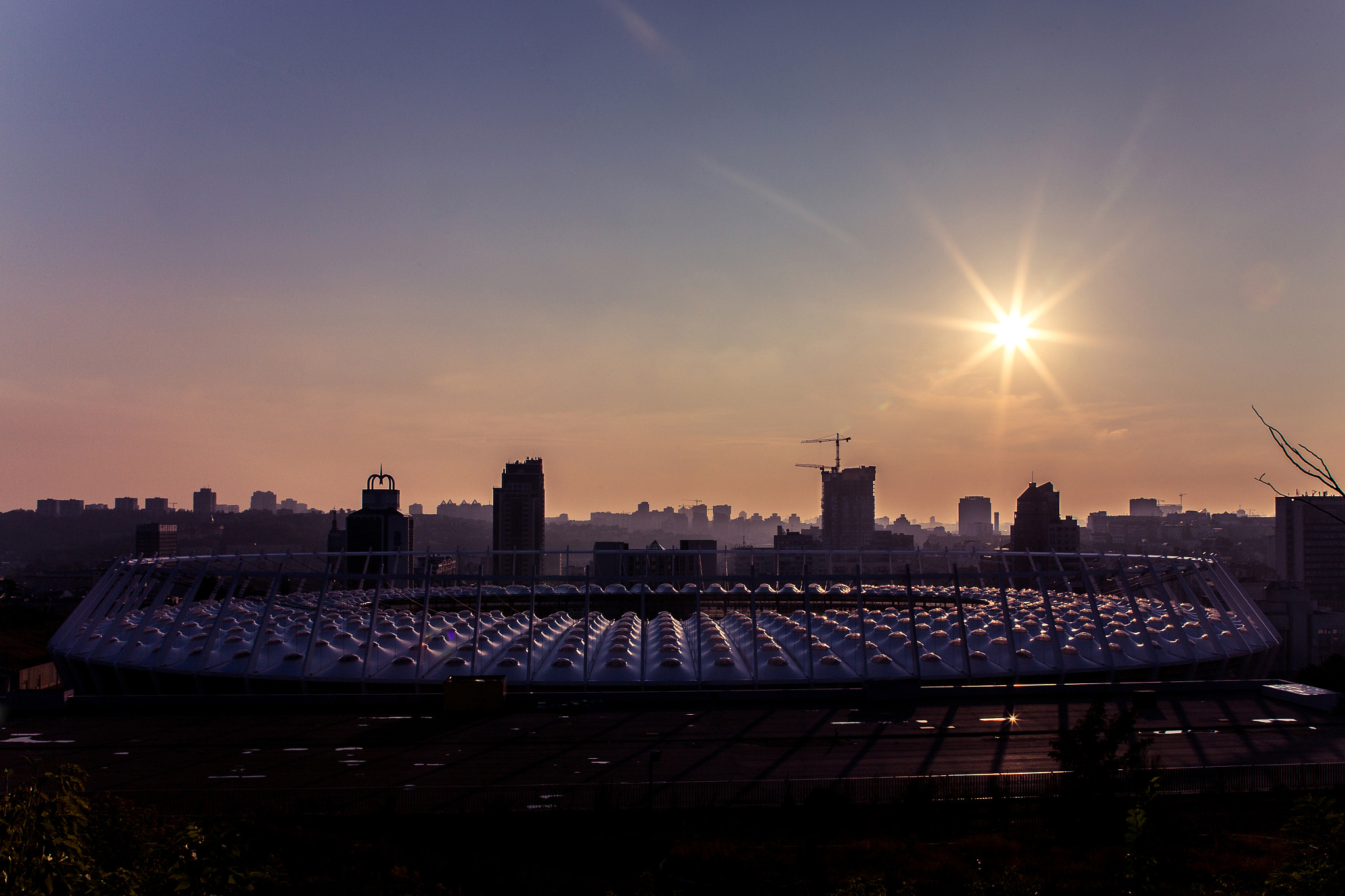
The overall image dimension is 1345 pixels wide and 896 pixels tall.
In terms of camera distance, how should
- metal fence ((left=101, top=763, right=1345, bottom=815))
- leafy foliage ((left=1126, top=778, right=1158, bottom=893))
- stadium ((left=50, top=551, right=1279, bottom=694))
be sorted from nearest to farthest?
1. leafy foliage ((left=1126, top=778, right=1158, bottom=893))
2. metal fence ((left=101, top=763, right=1345, bottom=815))
3. stadium ((left=50, top=551, right=1279, bottom=694))

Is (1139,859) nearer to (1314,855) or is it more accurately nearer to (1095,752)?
(1314,855)

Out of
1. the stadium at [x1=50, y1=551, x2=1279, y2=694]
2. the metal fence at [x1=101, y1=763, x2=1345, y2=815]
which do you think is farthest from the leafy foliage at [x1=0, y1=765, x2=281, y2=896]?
the stadium at [x1=50, y1=551, x2=1279, y2=694]

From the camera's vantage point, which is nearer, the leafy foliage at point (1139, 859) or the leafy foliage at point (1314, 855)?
the leafy foliage at point (1314, 855)

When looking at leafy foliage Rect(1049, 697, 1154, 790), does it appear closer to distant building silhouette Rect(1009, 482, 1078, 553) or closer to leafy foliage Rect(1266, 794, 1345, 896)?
leafy foliage Rect(1266, 794, 1345, 896)

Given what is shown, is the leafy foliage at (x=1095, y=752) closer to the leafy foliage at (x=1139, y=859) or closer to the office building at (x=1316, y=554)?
the leafy foliage at (x=1139, y=859)

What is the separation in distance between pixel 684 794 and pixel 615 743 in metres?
7.22

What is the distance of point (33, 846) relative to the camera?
9.59 meters

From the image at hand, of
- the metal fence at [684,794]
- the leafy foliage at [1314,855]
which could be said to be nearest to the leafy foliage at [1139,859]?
the leafy foliage at [1314,855]

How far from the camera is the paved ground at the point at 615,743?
1027 inches

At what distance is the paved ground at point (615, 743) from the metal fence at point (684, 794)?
5.84ft

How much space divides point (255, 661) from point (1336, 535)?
649ft

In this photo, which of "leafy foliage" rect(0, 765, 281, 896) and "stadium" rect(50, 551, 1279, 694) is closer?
"leafy foliage" rect(0, 765, 281, 896)

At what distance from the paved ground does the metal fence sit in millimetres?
1779

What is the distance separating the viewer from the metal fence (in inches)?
852
